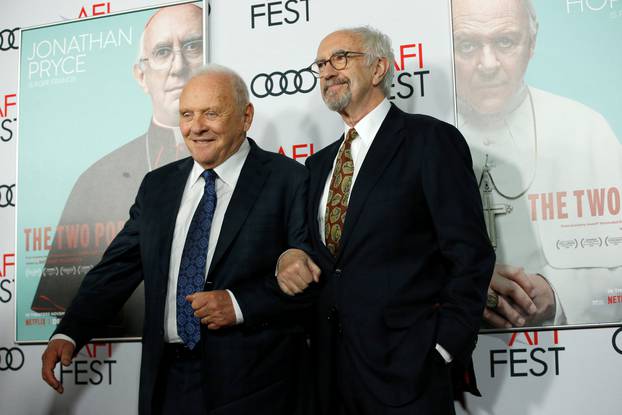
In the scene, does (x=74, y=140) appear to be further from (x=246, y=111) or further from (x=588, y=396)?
A: (x=588, y=396)

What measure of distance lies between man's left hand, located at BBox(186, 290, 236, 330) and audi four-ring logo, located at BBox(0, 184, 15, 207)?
6.57 ft

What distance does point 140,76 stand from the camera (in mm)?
3670

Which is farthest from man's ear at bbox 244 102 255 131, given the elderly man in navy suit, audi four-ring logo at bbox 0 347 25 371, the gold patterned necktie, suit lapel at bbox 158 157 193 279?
audi four-ring logo at bbox 0 347 25 371

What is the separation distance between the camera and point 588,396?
2816 millimetres

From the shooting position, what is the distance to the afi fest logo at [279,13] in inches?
135

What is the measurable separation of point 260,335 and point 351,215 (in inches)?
19.7

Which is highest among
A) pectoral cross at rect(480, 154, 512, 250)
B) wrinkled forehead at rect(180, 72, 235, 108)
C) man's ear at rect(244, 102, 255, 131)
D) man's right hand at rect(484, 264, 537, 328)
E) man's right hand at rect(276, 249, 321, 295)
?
wrinkled forehead at rect(180, 72, 235, 108)

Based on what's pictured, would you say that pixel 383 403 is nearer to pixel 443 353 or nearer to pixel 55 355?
pixel 443 353

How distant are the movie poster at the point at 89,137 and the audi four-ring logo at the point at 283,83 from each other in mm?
322

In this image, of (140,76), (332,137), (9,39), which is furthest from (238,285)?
(9,39)

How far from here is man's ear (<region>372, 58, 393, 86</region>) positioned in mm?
2629

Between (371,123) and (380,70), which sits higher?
(380,70)

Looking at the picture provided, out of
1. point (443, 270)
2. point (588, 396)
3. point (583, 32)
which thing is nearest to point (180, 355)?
point (443, 270)

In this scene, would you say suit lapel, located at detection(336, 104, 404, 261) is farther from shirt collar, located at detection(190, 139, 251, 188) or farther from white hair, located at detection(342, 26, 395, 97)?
shirt collar, located at detection(190, 139, 251, 188)
